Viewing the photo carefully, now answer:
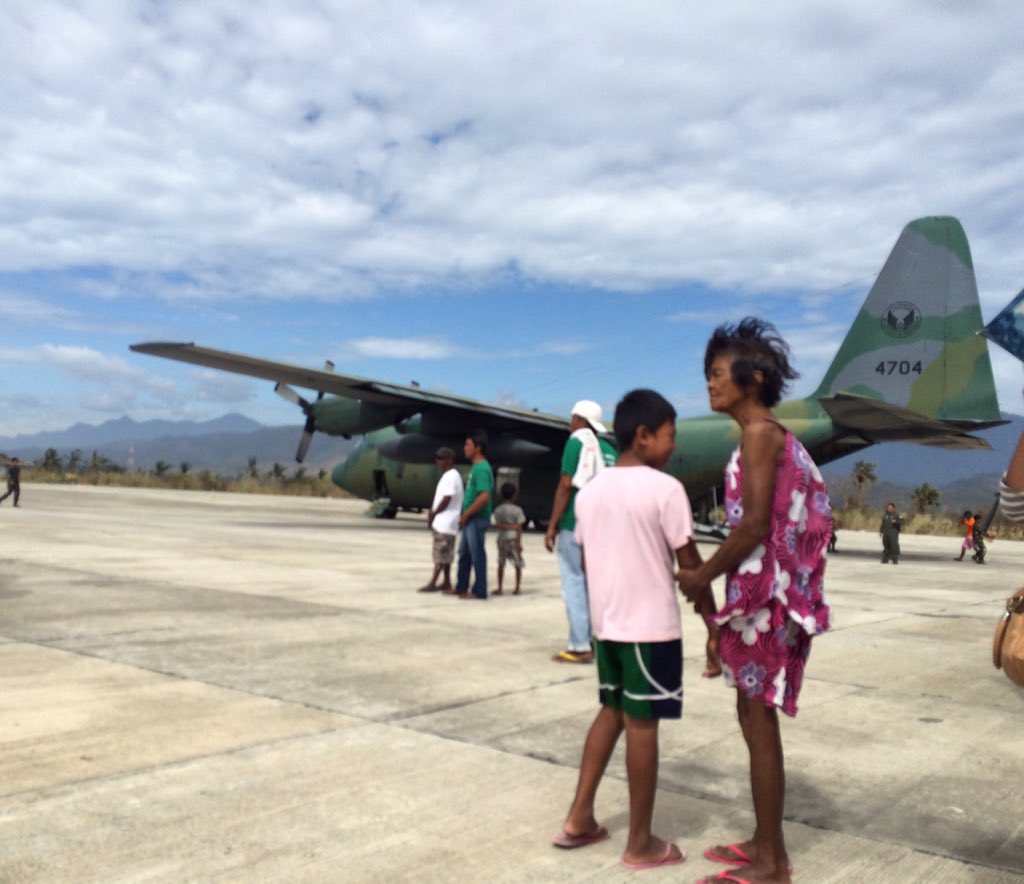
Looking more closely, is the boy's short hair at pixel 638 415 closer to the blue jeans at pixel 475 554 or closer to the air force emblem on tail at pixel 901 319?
the blue jeans at pixel 475 554

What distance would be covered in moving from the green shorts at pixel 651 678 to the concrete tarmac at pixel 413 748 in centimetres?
56

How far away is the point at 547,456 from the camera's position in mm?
21859

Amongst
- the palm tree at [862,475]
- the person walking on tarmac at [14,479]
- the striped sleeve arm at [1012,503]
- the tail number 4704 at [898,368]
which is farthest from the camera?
the palm tree at [862,475]

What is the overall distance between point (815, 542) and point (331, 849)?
203 centimetres

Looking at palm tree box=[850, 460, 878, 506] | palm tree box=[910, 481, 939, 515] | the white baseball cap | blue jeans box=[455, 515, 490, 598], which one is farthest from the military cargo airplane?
palm tree box=[910, 481, 939, 515]

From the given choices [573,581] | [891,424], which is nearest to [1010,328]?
[573,581]

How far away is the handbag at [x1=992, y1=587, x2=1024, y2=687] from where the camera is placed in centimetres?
275

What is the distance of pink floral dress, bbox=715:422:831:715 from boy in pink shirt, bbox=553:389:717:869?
142 millimetres

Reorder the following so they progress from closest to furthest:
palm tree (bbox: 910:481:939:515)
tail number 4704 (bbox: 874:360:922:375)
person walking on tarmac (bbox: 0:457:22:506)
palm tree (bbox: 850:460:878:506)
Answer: tail number 4704 (bbox: 874:360:922:375) → person walking on tarmac (bbox: 0:457:22:506) → palm tree (bbox: 910:481:939:515) → palm tree (bbox: 850:460:878:506)

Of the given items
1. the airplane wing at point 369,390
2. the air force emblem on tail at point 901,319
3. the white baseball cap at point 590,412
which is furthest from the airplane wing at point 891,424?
the white baseball cap at point 590,412

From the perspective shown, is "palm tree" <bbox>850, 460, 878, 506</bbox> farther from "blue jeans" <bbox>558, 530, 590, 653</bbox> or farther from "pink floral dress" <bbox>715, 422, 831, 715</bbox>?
"pink floral dress" <bbox>715, 422, 831, 715</bbox>

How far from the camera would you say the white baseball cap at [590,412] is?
6.97m

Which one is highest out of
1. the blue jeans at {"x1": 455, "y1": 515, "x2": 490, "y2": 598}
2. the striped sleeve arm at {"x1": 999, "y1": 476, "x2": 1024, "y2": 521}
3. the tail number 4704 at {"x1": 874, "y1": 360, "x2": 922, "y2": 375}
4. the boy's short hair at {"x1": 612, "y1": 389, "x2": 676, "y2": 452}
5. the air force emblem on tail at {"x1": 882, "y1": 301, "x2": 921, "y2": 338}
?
the air force emblem on tail at {"x1": 882, "y1": 301, "x2": 921, "y2": 338}

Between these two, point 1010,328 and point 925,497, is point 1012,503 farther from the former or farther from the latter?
point 925,497
